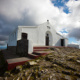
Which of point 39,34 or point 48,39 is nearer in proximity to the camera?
point 39,34

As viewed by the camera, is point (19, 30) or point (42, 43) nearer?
point (19, 30)

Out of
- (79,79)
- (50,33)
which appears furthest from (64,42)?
(79,79)

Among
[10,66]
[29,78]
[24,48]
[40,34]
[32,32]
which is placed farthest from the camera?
[40,34]

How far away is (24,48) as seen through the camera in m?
6.39

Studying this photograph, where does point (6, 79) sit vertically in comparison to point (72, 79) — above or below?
below

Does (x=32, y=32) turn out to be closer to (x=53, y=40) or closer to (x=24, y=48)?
(x=24, y=48)

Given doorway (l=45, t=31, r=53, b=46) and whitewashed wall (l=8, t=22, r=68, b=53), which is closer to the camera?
whitewashed wall (l=8, t=22, r=68, b=53)

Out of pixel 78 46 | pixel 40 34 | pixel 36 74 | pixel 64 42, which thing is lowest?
pixel 36 74

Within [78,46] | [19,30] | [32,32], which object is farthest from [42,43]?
[78,46]

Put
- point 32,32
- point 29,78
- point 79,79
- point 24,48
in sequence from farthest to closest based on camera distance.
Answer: point 32,32 → point 24,48 → point 29,78 → point 79,79

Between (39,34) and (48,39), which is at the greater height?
(39,34)

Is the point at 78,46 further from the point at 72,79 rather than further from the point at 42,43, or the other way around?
the point at 72,79

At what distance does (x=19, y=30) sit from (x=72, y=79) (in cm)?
886

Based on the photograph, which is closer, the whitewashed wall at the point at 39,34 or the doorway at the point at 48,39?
the whitewashed wall at the point at 39,34
